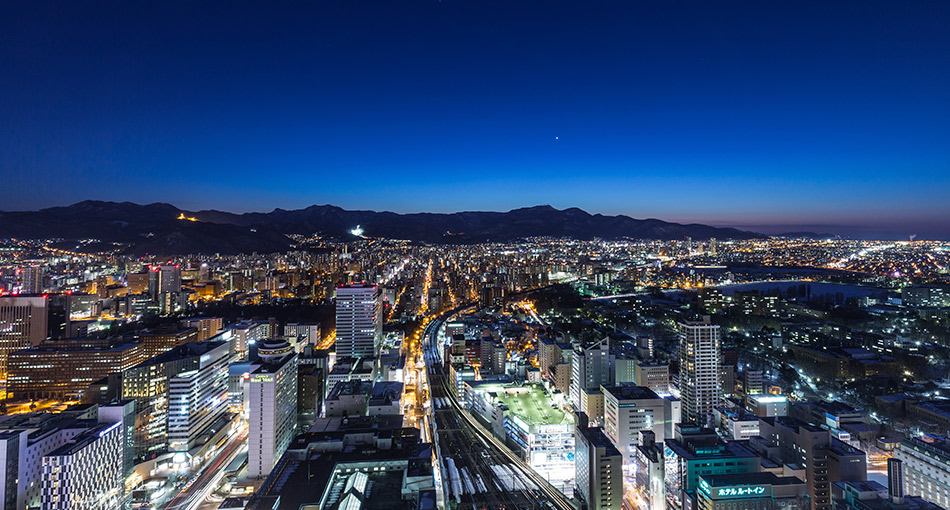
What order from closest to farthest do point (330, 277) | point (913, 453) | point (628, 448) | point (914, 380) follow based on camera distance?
point (913, 453), point (628, 448), point (914, 380), point (330, 277)

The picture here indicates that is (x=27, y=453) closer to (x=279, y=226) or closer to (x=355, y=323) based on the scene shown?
(x=355, y=323)

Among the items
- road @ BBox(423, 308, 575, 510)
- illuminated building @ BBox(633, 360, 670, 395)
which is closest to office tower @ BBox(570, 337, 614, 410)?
illuminated building @ BBox(633, 360, 670, 395)

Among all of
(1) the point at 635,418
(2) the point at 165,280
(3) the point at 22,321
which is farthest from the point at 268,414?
(2) the point at 165,280

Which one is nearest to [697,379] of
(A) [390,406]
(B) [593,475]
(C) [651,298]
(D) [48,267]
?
(B) [593,475]

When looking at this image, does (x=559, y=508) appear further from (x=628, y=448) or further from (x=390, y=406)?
(x=390, y=406)

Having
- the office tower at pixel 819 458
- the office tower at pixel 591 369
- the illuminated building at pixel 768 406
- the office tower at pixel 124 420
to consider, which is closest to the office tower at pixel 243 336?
the office tower at pixel 124 420

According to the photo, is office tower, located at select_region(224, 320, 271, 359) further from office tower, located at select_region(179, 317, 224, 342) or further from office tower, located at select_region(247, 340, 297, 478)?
office tower, located at select_region(247, 340, 297, 478)

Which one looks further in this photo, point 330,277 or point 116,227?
point 116,227

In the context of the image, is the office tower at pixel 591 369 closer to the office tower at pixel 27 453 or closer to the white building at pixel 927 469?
the white building at pixel 927 469
